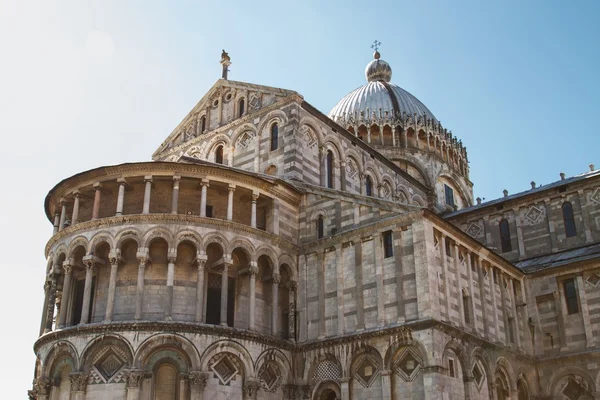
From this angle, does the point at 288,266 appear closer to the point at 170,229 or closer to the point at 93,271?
the point at 170,229

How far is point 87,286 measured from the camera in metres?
23.8

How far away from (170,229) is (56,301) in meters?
6.11

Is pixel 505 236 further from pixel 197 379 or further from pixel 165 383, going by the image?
pixel 165 383

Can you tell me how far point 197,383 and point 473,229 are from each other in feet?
61.7

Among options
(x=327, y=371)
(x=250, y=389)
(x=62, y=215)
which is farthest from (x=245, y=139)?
(x=250, y=389)

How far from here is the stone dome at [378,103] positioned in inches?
1753

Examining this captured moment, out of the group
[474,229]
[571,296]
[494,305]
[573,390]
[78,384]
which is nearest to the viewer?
[78,384]

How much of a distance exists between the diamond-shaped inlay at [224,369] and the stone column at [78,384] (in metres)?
4.05

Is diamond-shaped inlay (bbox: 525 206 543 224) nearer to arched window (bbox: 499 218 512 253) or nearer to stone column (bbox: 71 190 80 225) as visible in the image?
arched window (bbox: 499 218 512 253)

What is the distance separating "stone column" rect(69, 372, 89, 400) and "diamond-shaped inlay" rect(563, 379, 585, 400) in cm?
1819

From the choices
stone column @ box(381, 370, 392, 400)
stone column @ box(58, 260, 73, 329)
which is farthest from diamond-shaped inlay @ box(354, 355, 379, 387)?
stone column @ box(58, 260, 73, 329)

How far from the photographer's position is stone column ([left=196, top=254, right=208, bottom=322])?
23391 mm

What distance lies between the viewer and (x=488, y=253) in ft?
89.8

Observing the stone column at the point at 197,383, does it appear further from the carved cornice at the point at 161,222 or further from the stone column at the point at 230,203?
the stone column at the point at 230,203
